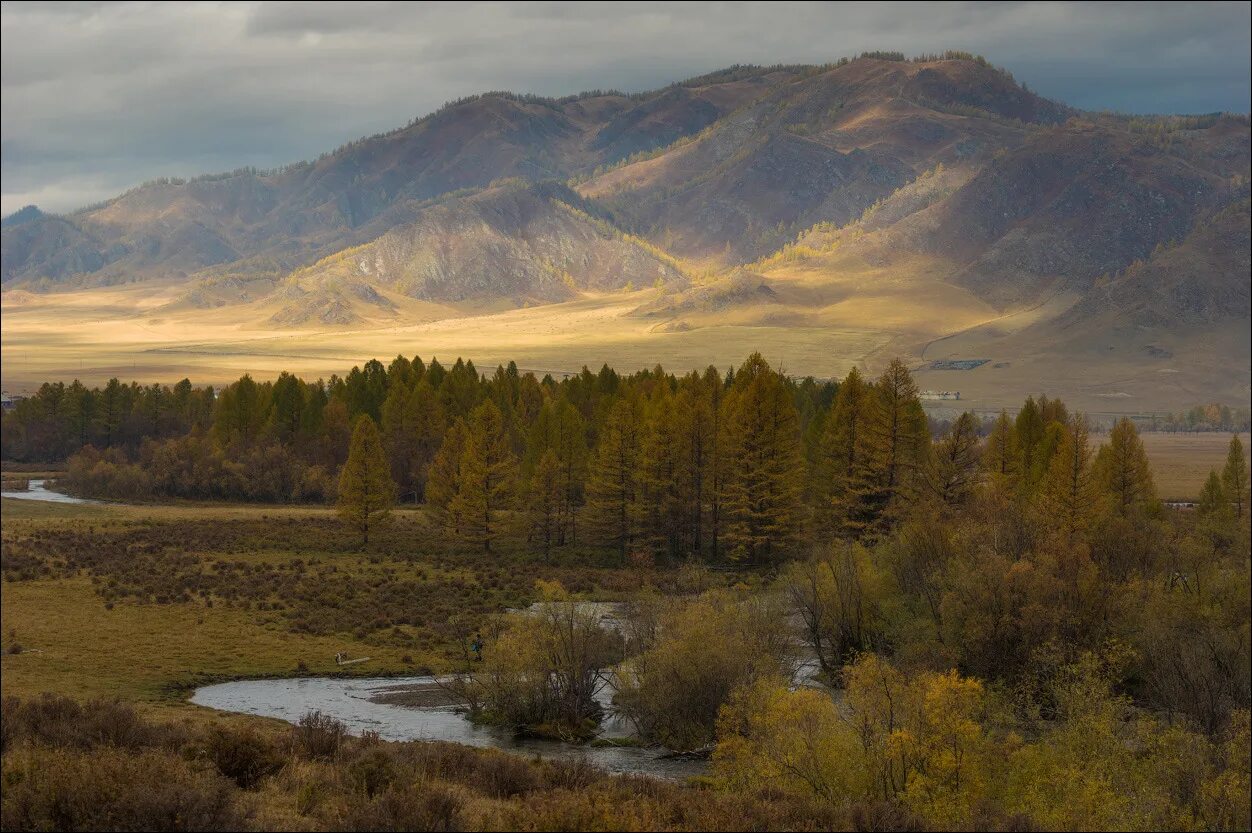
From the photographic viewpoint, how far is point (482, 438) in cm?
8950

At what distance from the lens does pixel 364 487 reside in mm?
89062

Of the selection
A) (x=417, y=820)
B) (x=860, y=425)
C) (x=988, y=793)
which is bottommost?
(x=988, y=793)

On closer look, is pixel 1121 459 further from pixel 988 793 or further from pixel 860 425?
pixel 988 793

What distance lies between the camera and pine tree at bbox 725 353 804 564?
82.7m

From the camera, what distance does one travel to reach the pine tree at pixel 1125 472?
75.8 m

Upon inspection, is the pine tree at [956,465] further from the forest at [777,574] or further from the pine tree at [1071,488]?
the pine tree at [1071,488]

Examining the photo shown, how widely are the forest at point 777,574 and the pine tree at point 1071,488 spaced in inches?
7.6

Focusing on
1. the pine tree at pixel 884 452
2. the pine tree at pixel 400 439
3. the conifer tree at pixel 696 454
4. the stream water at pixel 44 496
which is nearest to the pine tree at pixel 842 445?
the pine tree at pixel 884 452

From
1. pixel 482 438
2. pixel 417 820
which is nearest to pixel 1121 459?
pixel 482 438

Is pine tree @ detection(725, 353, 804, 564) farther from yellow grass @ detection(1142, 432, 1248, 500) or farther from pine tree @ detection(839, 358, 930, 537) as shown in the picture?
yellow grass @ detection(1142, 432, 1248, 500)

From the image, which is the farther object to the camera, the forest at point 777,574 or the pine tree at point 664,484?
the pine tree at point 664,484

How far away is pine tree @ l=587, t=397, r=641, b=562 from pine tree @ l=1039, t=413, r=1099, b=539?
28694 mm

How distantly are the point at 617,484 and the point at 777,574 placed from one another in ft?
59.9

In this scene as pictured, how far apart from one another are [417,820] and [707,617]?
2326cm
